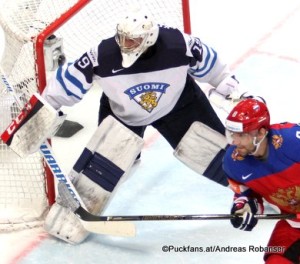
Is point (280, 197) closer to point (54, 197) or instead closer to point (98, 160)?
point (98, 160)

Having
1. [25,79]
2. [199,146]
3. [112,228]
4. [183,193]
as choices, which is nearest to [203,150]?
[199,146]

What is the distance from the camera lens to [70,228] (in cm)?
291

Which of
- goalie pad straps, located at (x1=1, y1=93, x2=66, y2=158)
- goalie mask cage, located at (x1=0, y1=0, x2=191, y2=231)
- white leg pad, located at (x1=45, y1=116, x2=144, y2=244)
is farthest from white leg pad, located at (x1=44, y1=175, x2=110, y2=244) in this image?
goalie pad straps, located at (x1=1, y1=93, x2=66, y2=158)

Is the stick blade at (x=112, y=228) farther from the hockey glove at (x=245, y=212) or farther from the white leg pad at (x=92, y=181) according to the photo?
the hockey glove at (x=245, y=212)

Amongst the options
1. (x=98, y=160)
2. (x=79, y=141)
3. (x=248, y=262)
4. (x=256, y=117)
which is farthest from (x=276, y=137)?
(x=79, y=141)

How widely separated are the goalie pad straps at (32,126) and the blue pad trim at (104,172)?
0.23 metres

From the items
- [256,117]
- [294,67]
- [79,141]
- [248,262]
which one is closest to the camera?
[256,117]

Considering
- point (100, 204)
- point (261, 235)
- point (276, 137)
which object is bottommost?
point (261, 235)

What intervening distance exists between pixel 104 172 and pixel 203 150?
391mm

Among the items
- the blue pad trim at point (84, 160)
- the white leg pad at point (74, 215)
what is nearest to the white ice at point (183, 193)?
the white leg pad at point (74, 215)

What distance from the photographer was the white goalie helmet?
2.58 m

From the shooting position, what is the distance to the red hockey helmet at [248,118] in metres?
2.22

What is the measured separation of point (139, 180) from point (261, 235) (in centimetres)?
61

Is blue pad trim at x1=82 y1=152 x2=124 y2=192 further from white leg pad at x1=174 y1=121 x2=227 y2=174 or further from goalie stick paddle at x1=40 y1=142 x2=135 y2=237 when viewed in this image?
white leg pad at x1=174 y1=121 x2=227 y2=174
